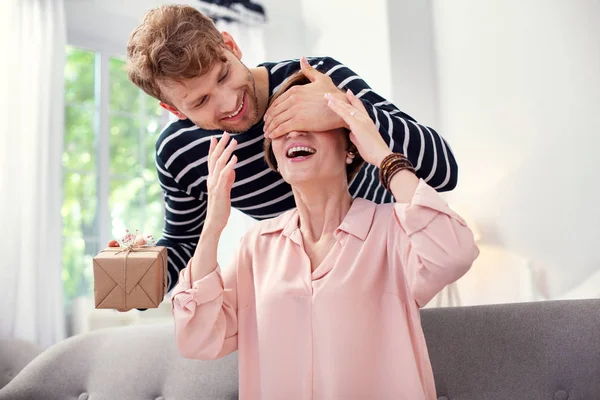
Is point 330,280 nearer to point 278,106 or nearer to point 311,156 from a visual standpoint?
point 311,156

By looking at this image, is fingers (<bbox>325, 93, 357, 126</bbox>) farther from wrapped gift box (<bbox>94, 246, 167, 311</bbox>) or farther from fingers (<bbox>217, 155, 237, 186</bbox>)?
wrapped gift box (<bbox>94, 246, 167, 311</bbox>)

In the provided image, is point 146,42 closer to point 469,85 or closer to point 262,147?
point 262,147

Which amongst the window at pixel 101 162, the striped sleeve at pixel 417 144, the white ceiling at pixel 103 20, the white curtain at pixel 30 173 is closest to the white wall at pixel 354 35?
the white ceiling at pixel 103 20

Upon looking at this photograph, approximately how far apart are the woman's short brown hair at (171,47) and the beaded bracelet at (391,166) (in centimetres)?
43

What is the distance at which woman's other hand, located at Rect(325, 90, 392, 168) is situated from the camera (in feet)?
4.30

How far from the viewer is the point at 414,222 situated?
1.23m

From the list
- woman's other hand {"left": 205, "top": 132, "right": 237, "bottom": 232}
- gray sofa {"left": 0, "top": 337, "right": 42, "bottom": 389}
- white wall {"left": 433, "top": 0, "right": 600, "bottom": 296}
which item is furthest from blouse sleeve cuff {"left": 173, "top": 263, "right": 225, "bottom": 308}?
white wall {"left": 433, "top": 0, "right": 600, "bottom": 296}

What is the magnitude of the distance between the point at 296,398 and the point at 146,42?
804 mm

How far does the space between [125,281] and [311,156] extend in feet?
1.55

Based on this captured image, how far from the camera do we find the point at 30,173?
3799mm

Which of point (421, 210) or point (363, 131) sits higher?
point (363, 131)

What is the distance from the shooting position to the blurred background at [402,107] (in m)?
3.71

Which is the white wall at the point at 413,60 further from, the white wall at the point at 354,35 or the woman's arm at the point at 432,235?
the woman's arm at the point at 432,235

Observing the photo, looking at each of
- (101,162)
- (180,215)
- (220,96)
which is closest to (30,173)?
(101,162)
